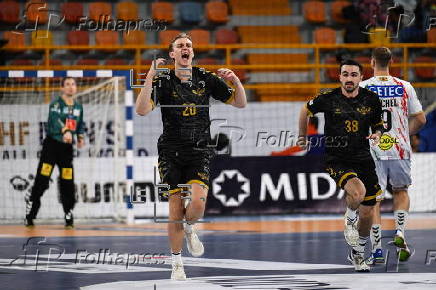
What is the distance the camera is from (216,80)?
32.2ft

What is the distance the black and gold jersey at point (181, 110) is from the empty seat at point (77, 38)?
15265 mm

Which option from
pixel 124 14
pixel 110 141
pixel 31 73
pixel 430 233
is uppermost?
pixel 124 14

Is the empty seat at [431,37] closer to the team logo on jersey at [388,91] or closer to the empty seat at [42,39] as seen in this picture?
the empty seat at [42,39]

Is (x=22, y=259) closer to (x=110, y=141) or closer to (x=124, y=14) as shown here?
(x=110, y=141)

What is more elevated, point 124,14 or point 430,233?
point 124,14

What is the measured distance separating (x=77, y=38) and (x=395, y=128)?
1449cm

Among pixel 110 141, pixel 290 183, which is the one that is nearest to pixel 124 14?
pixel 110 141

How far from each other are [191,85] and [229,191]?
840 centimetres

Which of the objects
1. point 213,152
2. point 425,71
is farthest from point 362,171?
point 425,71

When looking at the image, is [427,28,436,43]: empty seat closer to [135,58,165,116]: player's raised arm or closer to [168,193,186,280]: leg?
[168,193,186,280]: leg

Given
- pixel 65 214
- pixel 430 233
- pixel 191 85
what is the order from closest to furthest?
pixel 191 85, pixel 430 233, pixel 65 214

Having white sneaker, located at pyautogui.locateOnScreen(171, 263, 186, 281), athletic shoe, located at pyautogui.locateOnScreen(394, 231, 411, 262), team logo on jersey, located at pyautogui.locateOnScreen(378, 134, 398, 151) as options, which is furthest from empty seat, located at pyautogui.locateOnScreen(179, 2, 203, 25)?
white sneaker, located at pyautogui.locateOnScreen(171, 263, 186, 281)

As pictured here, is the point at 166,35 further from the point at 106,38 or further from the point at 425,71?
the point at 425,71

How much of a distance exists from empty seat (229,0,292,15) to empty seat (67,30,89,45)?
4.20 meters
